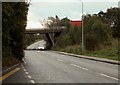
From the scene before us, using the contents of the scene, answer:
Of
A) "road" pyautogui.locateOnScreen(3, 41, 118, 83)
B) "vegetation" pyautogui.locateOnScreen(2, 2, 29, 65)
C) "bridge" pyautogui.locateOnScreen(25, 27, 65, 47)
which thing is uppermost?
"bridge" pyautogui.locateOnScreen(25, 27, 65, 47)

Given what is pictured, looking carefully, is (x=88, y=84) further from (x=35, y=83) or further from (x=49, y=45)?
→ (x=49, y=45)

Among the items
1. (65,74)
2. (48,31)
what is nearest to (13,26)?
(65,74)

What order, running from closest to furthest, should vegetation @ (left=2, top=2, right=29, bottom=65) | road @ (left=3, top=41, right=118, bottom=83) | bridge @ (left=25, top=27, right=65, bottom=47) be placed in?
road @ (left=3, top=41, right=118, bottom=83), vegetation @ (left=2, top=2, right=29, bottom=65), bridge @ (left=25, top=27, right=65, bottom=47)

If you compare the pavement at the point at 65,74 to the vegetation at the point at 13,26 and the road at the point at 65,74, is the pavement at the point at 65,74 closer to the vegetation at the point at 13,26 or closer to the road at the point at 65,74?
the road at the point at 65,74

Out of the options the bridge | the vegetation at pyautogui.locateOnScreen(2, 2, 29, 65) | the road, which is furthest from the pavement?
the bridge

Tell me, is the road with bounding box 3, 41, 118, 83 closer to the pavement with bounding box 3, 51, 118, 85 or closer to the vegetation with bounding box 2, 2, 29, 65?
the pavement with bounding box 3, 51, 118, 85

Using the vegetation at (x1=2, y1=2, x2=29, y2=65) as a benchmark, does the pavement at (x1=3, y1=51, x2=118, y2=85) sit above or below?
below

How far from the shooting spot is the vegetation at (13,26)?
2538cm

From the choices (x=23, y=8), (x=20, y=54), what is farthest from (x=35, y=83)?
(x=20, y=54)

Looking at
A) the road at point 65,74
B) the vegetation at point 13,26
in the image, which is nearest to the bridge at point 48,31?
the vegetation at point 13,26

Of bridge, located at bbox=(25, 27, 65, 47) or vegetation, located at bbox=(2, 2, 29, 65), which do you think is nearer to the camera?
vegetation, located at bbox=(2, 2, 29, 65)

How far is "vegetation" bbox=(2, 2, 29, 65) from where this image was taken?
25378 mm

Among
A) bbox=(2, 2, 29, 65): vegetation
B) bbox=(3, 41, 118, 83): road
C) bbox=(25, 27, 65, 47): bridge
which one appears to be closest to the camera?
bbox=(3, 41, 118, 83): road

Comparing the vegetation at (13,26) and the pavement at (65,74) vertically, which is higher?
the vegetation at (13,26)
